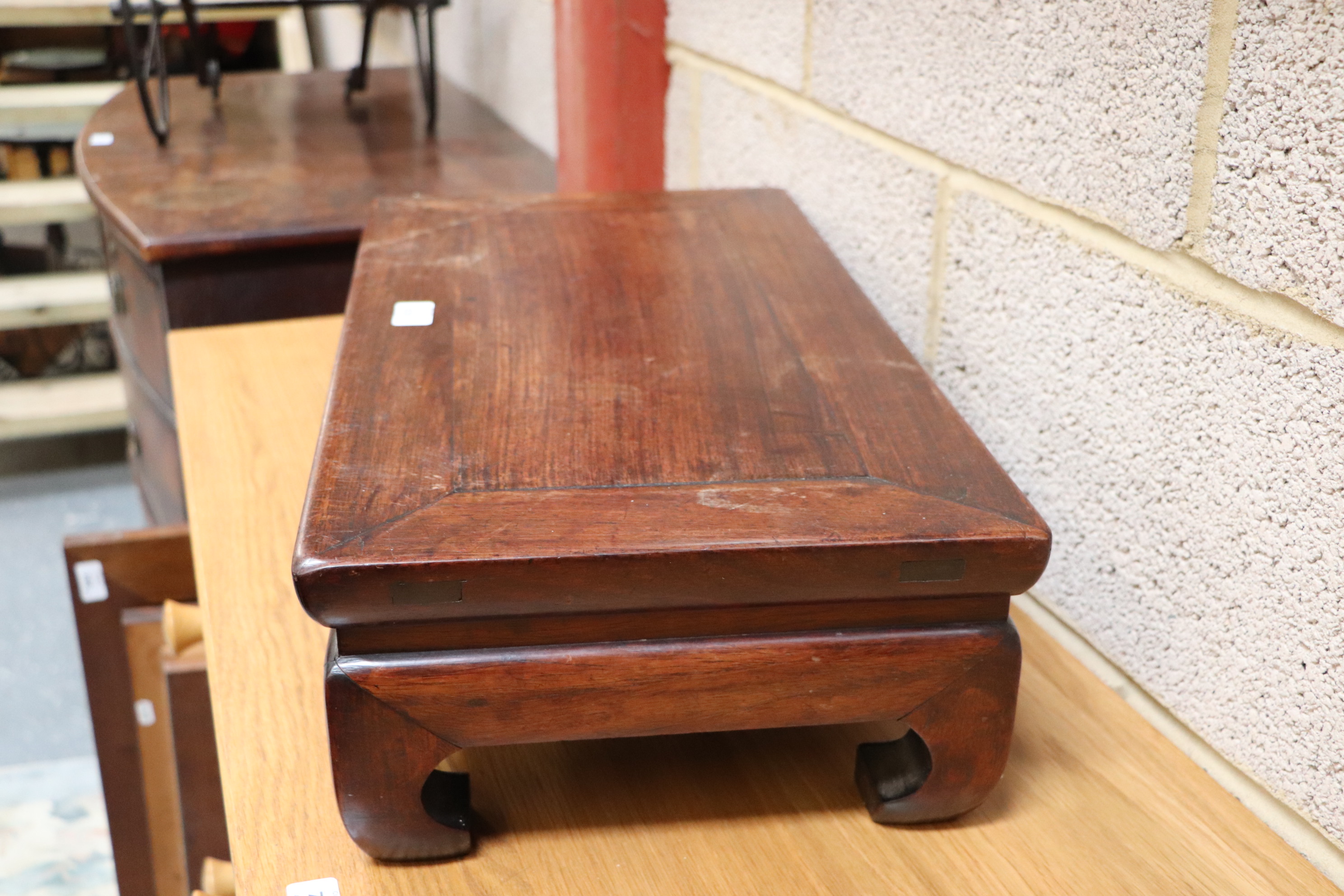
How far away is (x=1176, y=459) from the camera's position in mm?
687

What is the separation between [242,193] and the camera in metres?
1.49

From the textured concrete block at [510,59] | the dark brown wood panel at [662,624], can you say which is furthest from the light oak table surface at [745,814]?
the textured concrete block at [510,59]

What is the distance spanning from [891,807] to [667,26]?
1.00 m

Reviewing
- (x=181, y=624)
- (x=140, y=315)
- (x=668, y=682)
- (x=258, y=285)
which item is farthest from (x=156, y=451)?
(x=668, y=682)

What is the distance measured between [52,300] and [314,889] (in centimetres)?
254

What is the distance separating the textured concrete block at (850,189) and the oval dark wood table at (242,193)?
44 cm

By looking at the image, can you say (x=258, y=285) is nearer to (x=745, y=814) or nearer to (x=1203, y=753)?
(x=745, y=814)

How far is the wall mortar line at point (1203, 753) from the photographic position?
63cm

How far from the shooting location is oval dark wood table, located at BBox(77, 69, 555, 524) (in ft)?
4.56

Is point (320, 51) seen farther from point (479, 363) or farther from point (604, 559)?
point (604, 559)

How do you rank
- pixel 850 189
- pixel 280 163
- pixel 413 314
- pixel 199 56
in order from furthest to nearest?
pixel 199 56
pixel 280 163
pixel 850 189
pixel 413 314

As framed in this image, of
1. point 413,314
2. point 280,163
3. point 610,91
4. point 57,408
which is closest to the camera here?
point 413,314

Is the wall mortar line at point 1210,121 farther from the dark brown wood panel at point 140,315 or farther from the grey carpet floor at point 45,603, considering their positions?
the grey carpet floor at point 45,603

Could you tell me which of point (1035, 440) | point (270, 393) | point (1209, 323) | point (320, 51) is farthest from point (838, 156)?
point (320, 51)
